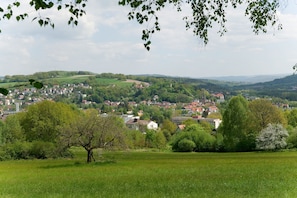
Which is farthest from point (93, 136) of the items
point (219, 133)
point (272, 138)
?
point (219, 133)

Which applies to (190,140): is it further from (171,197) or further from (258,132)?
(171,197)

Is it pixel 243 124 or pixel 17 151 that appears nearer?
pixel 17 151

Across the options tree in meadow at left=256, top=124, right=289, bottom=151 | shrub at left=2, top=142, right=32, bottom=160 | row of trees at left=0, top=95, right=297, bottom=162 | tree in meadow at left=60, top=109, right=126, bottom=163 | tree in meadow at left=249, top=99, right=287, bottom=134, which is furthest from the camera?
tree in meadow at left=249, top=99, right=287, bottom=134

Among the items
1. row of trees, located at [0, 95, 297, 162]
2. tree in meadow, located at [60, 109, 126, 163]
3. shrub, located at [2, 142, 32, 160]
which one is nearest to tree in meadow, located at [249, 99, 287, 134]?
row of trees, located at [0, 95, 297, 162]

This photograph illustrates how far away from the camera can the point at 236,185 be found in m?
13.6

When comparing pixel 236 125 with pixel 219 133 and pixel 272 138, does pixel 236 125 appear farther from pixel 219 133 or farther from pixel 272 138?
pixel 272 138

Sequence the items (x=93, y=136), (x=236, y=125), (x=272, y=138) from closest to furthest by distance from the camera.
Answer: (x=93, y=136) → (x=272, y=138) → (x=236, y=125)

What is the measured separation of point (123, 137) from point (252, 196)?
88.1ft

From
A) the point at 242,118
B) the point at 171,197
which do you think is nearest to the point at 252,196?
the point at 171,197

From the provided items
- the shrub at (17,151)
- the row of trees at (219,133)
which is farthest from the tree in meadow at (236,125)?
the shrub at (17,151)

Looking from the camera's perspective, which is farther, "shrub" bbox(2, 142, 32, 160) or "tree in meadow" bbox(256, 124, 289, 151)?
"tree in meadow" bbox(256, 124, 289, 151)

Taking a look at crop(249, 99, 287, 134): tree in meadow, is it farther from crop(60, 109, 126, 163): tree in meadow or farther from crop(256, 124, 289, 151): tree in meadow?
crop(60, 109, 126, 163): tree in meadow

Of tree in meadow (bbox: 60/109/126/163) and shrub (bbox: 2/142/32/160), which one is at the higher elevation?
tree in meadow (bbox: 60/109/126/163)

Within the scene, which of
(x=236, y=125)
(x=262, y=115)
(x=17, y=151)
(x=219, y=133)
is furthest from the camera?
(x=219, y=133)
